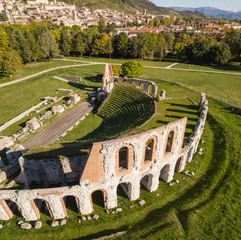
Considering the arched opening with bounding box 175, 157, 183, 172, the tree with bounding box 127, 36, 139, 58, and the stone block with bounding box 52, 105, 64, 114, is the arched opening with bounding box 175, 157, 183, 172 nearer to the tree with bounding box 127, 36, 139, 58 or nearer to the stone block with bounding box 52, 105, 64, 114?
the stone block with bounding box 52, 105, 64, 114

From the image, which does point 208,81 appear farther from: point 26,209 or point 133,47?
point 26,209

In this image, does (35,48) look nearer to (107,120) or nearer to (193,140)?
(107,120)

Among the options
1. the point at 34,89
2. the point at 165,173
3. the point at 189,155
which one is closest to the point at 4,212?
the point at 165,173

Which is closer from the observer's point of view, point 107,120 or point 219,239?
point 219,239

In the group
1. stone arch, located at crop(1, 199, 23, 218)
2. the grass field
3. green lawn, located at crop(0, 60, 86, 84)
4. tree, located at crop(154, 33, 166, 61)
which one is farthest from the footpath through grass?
tree, located at crop(154, 33, 166, 61)

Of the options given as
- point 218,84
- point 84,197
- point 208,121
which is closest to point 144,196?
point 84,197

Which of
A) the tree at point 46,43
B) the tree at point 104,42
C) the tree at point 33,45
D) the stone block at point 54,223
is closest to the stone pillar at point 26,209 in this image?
the stone block at point 54,223
